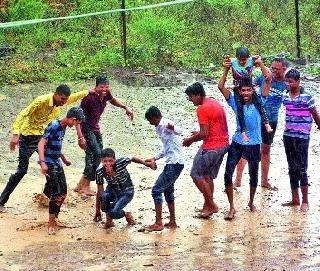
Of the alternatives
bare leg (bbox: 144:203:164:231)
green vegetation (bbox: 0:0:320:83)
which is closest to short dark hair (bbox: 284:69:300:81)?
bare leg (bbox: 144:203:164:231)

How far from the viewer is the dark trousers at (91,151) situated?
353 inches

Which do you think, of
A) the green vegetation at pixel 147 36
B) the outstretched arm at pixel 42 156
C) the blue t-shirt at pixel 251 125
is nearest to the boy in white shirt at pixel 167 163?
the blue t-shirt at pixel 251 125

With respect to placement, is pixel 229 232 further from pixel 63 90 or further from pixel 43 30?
pixel 43 30

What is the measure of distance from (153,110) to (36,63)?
7733mm

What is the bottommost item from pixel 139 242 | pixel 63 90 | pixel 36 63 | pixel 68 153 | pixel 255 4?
pixel 139 242

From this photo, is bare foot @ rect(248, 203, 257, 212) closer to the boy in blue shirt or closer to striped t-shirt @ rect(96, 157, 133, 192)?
the boy in blue shirt

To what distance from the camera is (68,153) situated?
35.9 ft

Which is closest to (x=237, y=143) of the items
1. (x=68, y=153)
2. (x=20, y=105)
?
(x=68, y=153)

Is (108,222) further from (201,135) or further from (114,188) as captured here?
(201,135)

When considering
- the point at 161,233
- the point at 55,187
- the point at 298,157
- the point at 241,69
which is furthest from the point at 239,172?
the point at 55,187

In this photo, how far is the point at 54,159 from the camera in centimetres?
784

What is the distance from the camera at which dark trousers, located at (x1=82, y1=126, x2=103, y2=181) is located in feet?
29.4

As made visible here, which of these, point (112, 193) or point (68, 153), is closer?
point (112, 193)

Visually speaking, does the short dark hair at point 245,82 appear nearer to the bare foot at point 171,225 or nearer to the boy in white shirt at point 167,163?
the boy in white shirt at point 167,163
